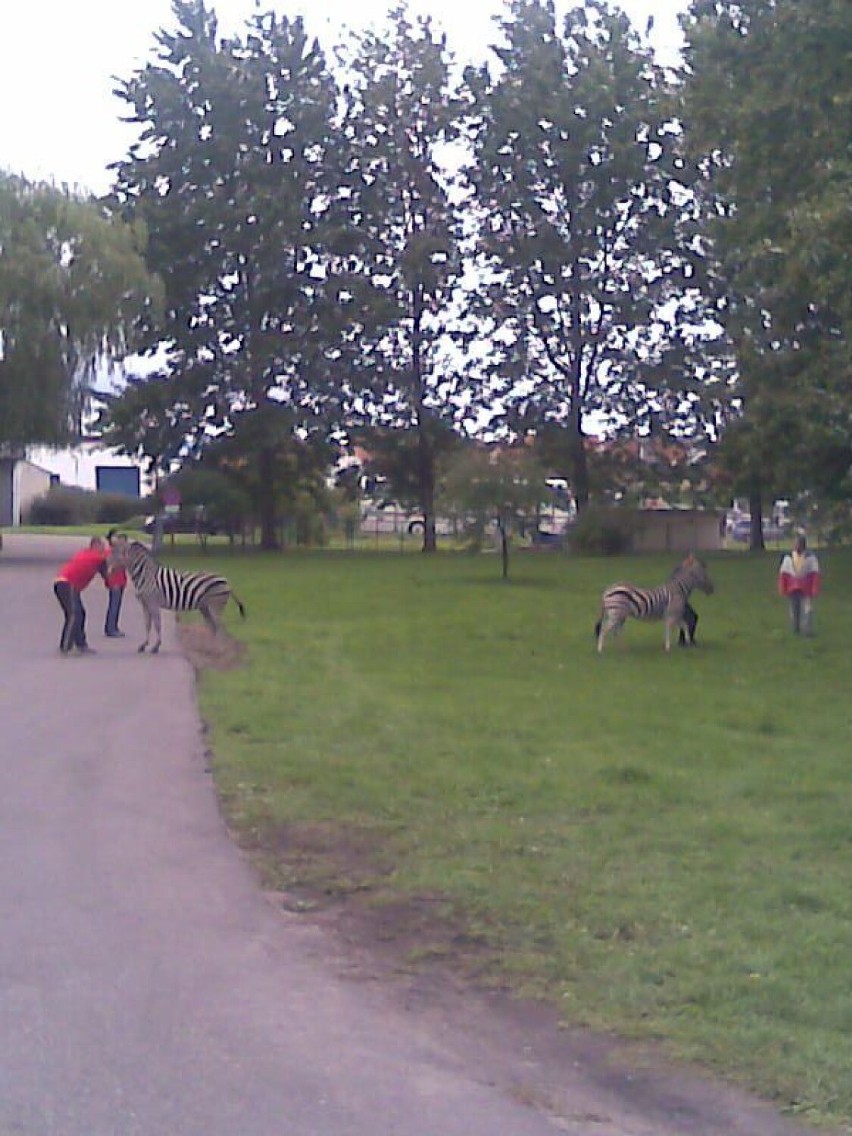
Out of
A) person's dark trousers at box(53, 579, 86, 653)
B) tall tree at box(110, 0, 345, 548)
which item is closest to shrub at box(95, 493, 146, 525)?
tall tree at box(110, 0, 345, 548)

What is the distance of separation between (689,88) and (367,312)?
93.8ft

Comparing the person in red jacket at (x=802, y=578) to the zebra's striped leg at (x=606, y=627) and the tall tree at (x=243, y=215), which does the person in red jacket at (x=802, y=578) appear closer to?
the zebra's striped leg at (x=606, y=627)

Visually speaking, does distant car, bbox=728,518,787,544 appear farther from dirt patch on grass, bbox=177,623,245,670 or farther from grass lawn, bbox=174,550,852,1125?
grass lawn, bbox=174,550,852,1125

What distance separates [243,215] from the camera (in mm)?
59750

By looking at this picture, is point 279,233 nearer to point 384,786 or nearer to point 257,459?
point 257,459

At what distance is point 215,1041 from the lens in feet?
22.5

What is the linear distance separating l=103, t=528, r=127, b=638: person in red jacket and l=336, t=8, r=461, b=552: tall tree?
1436 inches

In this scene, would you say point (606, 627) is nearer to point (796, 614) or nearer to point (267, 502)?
point (796, 614)

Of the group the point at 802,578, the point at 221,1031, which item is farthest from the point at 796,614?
the point at 221,1031

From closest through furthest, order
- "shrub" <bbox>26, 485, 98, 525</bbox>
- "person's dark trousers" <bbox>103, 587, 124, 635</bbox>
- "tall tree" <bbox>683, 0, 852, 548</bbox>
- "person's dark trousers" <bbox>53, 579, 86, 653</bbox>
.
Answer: "person's dark trousers" <bbox>53, 579, 86, 653</bbox>, "person's dark trousers" <bbox>103, 587, 124, 635</bbox>, "tall tree" <bbox>683, 0, 852, 548</bbox>, "shrub" <bbox>26, 485, 98, 525</bbox>

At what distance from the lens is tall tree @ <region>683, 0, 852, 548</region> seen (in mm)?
26109

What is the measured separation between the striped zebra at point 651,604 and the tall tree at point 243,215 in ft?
120

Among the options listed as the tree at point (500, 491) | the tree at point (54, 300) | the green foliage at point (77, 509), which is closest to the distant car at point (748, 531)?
the tree at point (500, 491)

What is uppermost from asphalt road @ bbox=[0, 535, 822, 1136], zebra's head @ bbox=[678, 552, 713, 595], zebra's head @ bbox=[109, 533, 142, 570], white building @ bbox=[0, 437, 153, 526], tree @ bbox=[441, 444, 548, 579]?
white building @ bbox=[0, 437, 153, 526]
